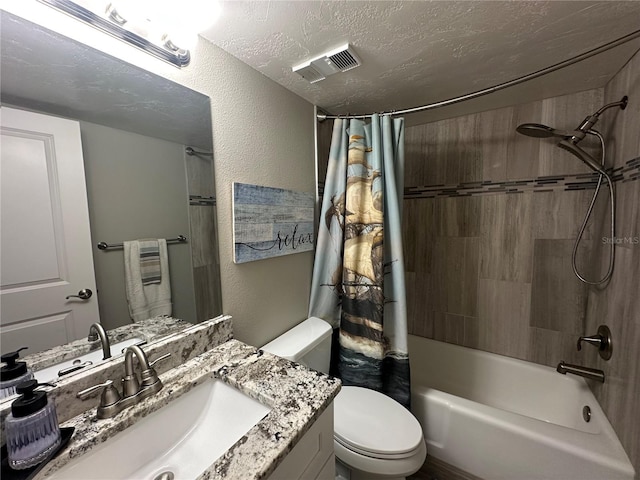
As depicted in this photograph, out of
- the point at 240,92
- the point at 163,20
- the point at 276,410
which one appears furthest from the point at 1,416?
the point at 240,92

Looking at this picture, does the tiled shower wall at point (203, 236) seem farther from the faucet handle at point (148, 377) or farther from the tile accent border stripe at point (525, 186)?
the tile accent border stripe at point (525, 186)

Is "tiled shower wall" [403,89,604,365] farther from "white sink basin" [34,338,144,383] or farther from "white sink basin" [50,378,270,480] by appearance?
"white sink basin" [34,338,144,383]

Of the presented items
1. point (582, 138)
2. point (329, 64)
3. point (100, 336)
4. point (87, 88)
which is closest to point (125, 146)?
point (87, 88)

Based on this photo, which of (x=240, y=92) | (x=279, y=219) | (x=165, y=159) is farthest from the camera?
(x=279, y=219)

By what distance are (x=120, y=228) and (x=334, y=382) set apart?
33.3 inches

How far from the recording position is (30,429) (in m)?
0.54

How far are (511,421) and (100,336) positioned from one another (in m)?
1.71

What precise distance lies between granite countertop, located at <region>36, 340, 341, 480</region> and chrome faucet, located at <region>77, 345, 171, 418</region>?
18 millimetres

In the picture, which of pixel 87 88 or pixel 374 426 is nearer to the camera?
pixel 87 88

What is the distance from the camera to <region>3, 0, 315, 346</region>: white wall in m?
0.99

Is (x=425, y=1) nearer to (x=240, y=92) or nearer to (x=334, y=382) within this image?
(x=240, y=92)

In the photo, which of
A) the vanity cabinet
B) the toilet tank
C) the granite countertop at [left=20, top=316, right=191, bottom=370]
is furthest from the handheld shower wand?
the granite countertop at [left=20, top=316, right=191, bottom=370]

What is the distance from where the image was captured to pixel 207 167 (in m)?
1.03

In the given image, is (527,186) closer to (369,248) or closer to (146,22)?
(369,248)
